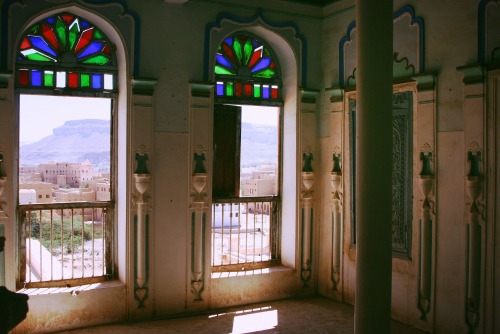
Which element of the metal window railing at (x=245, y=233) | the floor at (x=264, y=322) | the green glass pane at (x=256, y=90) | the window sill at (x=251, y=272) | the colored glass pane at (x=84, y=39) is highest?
the colored glass pane at (x=84, y=39)

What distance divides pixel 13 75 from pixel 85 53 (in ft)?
2.41

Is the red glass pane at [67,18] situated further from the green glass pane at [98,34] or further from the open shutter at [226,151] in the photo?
the open shutter at [226,151]

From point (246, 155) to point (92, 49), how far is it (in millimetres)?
1927

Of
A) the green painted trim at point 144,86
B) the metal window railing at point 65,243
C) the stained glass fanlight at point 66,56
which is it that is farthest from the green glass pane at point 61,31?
the metal window railing at point 65,243

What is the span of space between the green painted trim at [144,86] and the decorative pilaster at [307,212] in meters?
1.85

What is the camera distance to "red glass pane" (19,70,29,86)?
473cm

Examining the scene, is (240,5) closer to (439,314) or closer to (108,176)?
(108,176)

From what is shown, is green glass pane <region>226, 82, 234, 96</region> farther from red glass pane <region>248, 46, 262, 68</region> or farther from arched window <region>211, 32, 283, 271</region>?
red glass pane <region>248, 46, 262, 68</region>

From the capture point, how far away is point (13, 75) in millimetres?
4508

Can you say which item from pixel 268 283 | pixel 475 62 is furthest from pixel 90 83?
pixel 475 62

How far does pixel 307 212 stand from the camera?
5824mm

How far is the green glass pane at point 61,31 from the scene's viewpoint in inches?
191

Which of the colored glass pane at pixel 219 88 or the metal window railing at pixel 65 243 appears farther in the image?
the colored glass pane at pixel 219 88

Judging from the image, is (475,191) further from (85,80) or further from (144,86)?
(85,80)
